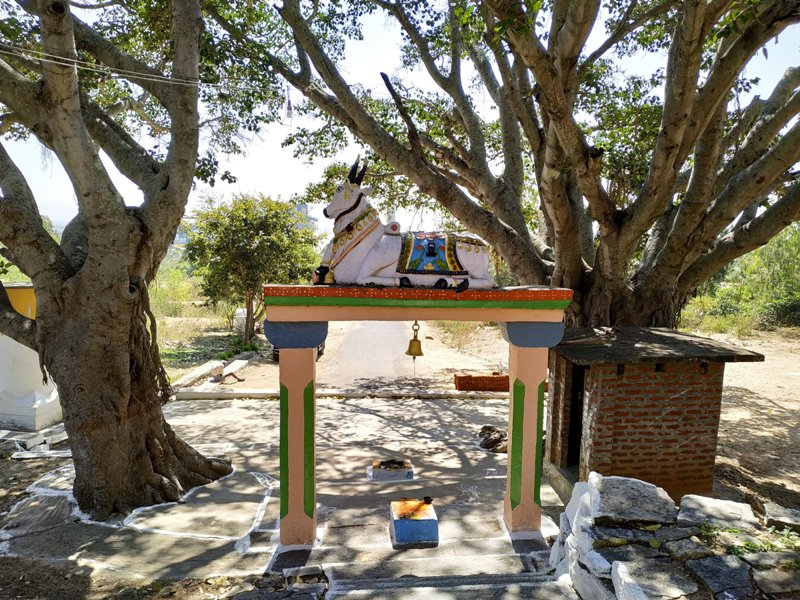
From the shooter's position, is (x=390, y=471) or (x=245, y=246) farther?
(x=245, y=246)

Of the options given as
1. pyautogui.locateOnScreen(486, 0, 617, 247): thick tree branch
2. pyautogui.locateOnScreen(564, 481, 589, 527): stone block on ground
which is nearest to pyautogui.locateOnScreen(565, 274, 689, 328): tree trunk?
pyautogui.locateOnScreen(486, 0, 617, 247): thick tree branch

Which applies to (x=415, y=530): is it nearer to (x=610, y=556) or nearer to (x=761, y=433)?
(x=610, y=556)

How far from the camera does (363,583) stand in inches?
184

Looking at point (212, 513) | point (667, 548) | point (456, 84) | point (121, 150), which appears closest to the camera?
point (667, 548)

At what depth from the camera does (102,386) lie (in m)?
6.13

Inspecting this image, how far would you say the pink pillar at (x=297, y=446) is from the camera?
5.36 metres

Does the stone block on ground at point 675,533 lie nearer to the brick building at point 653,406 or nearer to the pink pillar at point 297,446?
the brick building at point 653,406

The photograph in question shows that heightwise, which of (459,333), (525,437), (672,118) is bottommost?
(459,333)

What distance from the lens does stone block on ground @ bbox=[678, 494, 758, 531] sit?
3.81 m

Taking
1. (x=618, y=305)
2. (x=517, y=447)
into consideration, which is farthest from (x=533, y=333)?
(x=618, y=305)

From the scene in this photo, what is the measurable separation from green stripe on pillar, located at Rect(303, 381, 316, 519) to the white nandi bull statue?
45.3 inches

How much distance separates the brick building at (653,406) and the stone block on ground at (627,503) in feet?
6.02

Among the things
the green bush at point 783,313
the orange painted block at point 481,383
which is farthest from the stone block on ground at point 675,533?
the green bush at point 783,313

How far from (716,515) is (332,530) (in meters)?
3.65
